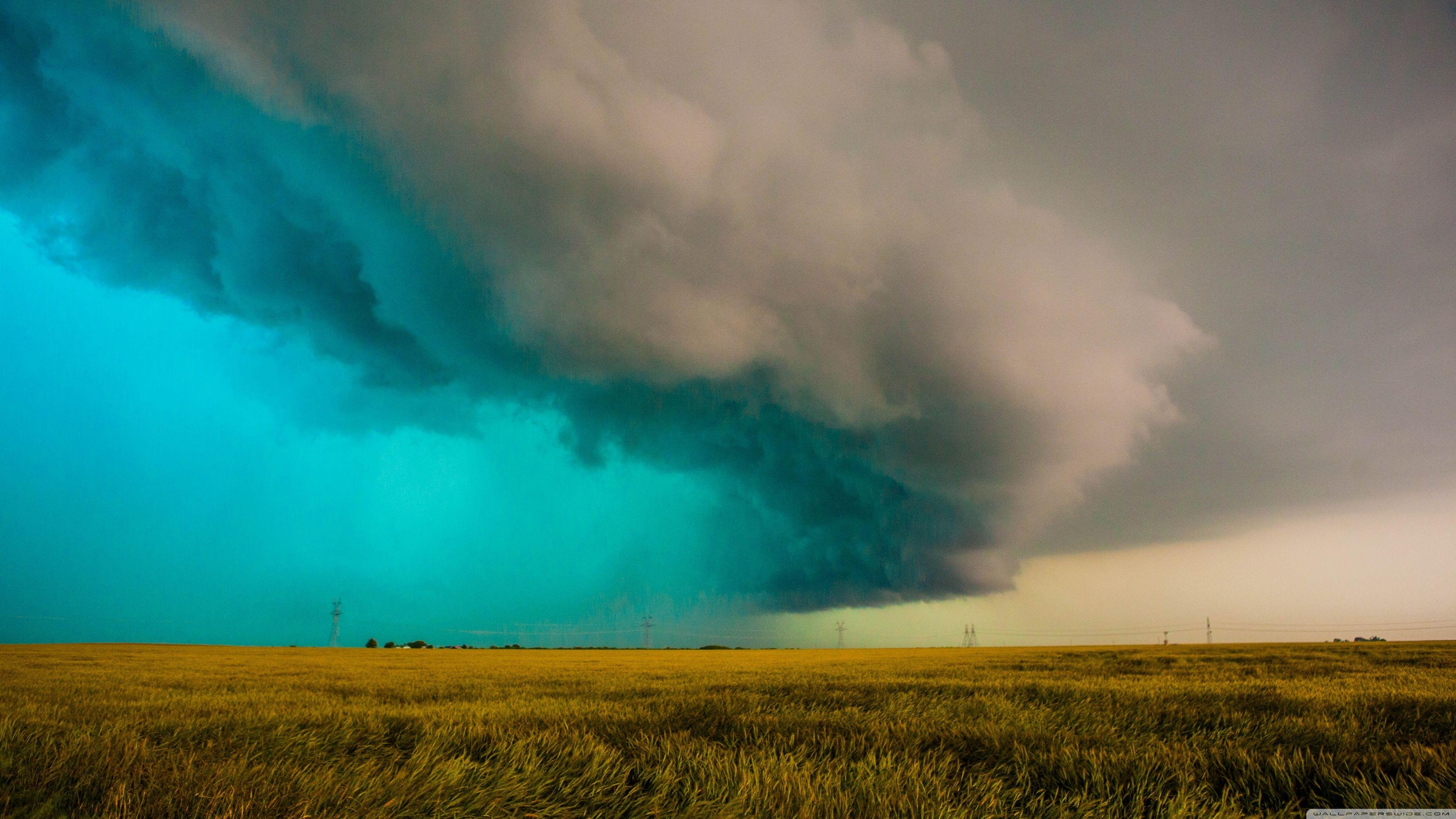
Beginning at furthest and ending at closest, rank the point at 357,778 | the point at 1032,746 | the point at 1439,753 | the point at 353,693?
the point at 353,693
the point at 1032,746
the point at 1439,753
the point at 357,778

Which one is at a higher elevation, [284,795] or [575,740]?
[284,795]

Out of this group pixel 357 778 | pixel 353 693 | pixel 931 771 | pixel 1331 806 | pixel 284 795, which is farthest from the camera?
pixel 353 693

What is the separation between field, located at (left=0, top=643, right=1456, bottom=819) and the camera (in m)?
2.85

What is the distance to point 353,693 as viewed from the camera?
398 inches

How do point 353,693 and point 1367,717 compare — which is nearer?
point 1367,717

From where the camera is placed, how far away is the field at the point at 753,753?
2848mm

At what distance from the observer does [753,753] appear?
4055 mm

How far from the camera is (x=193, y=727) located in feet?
15.6

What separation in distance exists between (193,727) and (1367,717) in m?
9.74

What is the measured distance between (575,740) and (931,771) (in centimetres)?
227

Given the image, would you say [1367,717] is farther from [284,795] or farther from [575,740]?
[284,795]

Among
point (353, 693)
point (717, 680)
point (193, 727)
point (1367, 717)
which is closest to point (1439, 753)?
point (1367, 717)

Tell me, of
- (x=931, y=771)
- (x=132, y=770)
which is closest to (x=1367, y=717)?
(x=931, y=771)

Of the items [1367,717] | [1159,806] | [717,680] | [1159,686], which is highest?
[1159,806]
